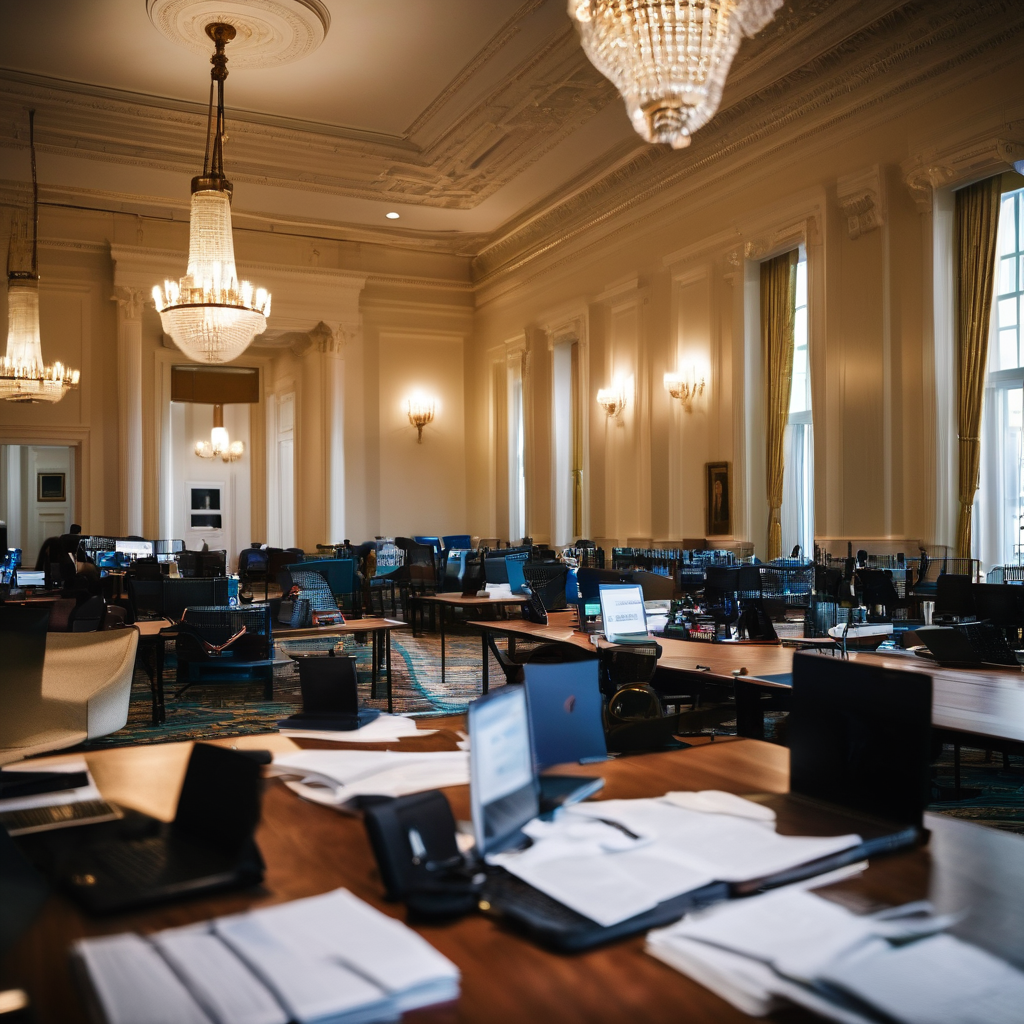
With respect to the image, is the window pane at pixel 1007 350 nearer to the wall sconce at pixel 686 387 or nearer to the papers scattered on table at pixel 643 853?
the wall sconce at pixel 686 387

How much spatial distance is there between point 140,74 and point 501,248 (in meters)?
6.65

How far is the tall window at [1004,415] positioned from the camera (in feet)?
26.9

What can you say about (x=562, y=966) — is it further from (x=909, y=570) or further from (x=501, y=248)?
(x=501, y=248)

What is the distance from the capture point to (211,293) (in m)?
7.93

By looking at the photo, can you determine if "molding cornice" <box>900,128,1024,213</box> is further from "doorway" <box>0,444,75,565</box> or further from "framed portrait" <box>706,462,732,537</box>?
"doorway" <box>0,444,75,565</box>

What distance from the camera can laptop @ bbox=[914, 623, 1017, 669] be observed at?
3953mm

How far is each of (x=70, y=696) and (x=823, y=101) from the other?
27.9 ft

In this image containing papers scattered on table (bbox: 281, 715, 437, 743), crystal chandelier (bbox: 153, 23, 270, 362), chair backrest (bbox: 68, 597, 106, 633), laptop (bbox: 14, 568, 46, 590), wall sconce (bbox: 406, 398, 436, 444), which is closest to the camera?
papers scattered on table (bbox: 281, 715, 437, 743)

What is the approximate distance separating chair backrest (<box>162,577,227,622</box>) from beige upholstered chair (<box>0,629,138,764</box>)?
2.68 m

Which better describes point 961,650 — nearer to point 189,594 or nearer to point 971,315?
point 971,315

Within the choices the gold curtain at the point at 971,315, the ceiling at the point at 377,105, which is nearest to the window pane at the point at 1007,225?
the gold curtain at the point at 971,315

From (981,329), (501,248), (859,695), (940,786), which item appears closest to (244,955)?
(859,695)

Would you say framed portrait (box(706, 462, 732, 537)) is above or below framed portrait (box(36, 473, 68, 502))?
below

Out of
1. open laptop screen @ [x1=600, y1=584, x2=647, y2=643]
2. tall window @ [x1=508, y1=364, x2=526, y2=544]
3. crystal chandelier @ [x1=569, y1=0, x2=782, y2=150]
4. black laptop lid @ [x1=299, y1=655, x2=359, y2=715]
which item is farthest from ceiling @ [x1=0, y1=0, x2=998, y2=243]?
black laptop lid @ [x1=299, y1=655, x2=359, y2=715]
